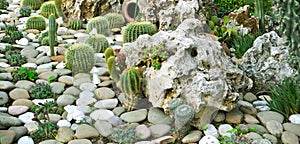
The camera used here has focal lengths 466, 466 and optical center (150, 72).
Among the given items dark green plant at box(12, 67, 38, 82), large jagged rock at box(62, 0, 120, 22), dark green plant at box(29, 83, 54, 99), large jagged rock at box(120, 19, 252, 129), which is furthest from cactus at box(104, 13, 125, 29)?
large jagged rock at box(120, 19, 252, 129)

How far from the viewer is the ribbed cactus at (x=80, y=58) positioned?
6117 millimetres

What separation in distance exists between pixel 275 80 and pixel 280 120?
2.67ft

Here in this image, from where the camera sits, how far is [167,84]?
4973 millimetres

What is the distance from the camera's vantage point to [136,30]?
22.0 ft

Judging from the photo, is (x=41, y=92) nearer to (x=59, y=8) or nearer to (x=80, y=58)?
(x=80, y=58)

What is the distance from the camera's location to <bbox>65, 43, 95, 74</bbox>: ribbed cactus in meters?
6.12

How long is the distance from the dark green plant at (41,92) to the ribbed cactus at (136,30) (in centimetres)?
156

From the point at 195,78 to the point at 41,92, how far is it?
1930 millimetres

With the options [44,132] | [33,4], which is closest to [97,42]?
[44,132]

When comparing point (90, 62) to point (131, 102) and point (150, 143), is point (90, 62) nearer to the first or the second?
point (131, 102)

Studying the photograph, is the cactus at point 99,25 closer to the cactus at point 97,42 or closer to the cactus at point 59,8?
the cactus at point 97,42

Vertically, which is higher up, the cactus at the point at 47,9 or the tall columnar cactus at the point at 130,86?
the cactus at the point at 47,9

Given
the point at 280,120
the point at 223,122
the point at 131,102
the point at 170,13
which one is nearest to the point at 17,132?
the point at 131,102

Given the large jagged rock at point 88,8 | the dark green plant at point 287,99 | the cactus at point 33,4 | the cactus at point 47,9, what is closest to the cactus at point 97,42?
the large jagged rock at point 88,8
